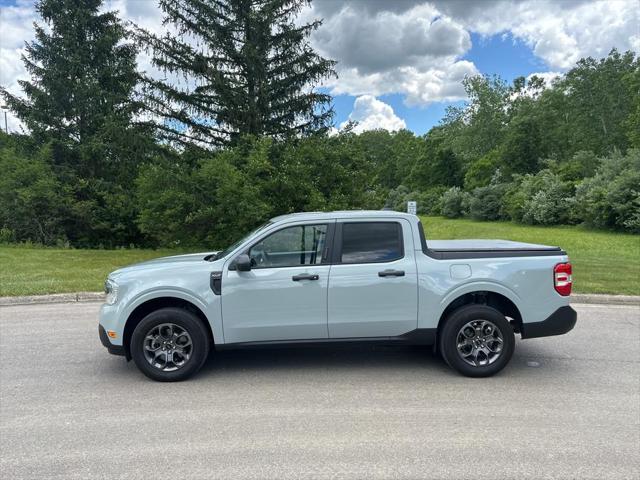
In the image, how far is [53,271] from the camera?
11008 mm

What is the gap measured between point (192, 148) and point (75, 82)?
9.06 m

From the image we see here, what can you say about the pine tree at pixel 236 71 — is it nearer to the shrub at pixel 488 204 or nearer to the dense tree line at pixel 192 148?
the dense tree line at pixel 192 148

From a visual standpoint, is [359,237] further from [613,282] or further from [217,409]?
[613,282]

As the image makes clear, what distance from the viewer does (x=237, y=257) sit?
15.3ft

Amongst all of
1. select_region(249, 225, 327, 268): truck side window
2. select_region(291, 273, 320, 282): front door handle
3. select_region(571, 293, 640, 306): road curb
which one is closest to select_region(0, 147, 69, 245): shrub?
select_region(249, 225, 327, 268): truck side window

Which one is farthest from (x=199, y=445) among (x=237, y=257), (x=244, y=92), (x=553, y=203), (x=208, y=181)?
(x=553, y=203)

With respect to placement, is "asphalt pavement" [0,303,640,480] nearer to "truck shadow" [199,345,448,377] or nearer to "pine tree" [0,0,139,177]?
"truck shadow" [199,345,448,377]

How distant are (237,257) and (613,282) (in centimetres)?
845

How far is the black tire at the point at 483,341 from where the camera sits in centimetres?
466

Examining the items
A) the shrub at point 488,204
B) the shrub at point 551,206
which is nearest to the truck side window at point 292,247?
the shrub at point 551,206

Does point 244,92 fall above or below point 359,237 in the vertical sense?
above

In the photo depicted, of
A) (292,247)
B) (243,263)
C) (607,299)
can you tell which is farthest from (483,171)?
(243,263)

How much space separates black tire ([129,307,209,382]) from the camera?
4.55 meters

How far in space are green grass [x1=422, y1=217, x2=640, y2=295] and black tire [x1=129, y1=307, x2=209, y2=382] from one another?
7.36 m
